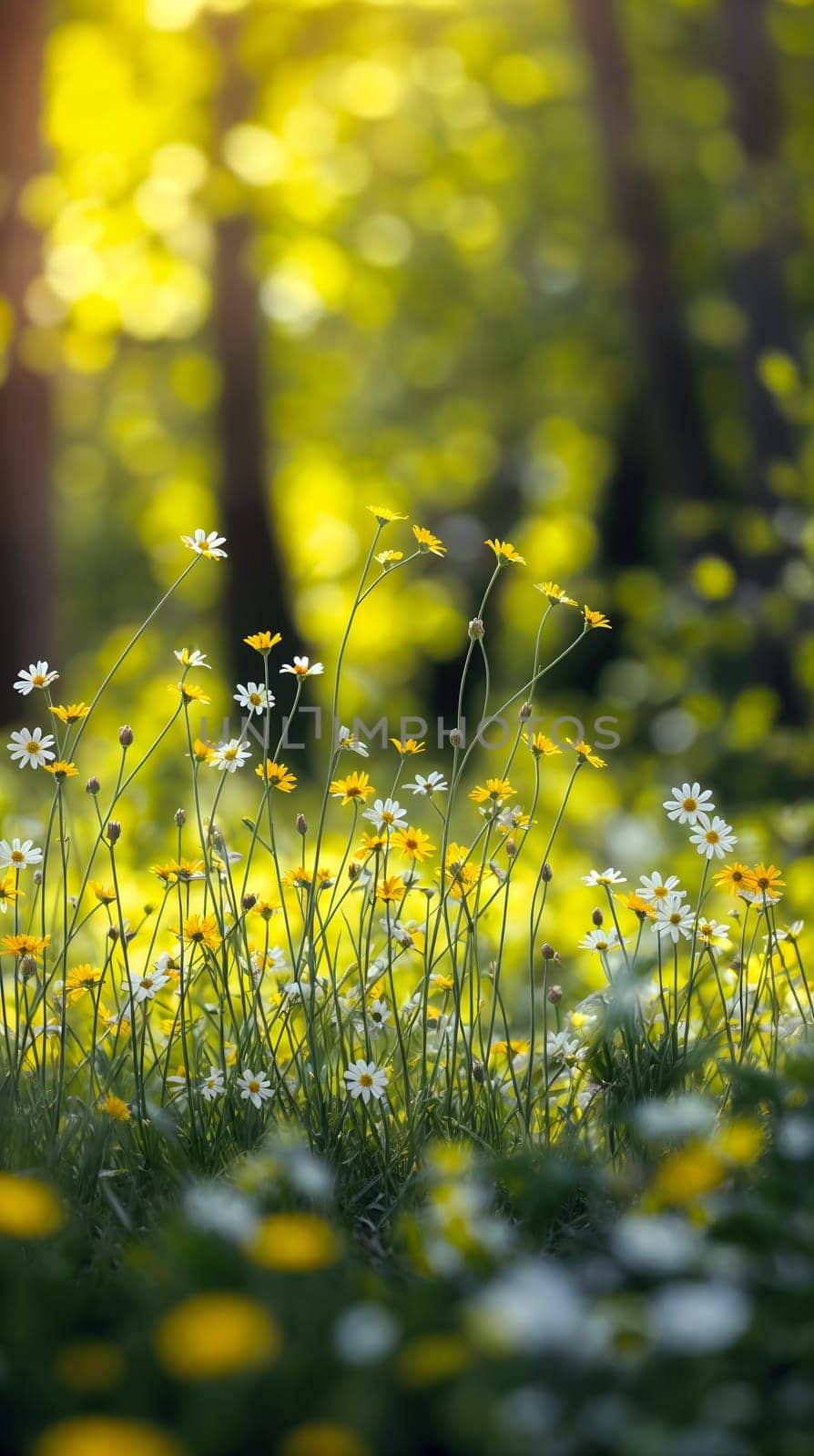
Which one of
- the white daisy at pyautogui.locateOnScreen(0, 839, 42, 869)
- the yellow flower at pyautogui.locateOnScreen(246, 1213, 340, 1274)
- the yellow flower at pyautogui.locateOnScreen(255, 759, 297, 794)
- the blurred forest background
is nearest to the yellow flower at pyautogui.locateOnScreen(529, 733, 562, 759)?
the yellow flower at pyautogui.locateOnScreen(255, 759, 297, 794)

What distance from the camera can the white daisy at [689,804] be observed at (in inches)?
76.8

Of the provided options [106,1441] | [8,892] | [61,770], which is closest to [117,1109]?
[8,892]

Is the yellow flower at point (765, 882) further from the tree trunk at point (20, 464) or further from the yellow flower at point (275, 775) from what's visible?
the tree trunk at point (20, 464)

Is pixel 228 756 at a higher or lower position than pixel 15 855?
higher

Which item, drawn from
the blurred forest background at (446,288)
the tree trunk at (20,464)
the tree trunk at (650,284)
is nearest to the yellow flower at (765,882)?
the blurred forest background at (446,288)

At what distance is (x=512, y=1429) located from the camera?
849 mm

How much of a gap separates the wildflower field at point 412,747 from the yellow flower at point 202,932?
11 millimetres

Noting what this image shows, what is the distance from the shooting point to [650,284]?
552cm

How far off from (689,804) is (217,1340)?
1338mm

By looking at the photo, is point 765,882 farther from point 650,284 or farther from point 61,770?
point 650,284

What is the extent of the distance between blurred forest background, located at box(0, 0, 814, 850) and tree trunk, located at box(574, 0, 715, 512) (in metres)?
0.02

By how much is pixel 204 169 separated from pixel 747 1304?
606 centimetres

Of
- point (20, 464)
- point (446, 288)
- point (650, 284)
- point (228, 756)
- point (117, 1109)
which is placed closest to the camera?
point (117, 1109)

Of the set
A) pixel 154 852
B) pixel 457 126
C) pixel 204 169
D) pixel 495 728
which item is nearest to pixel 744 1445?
pixel 154 852
